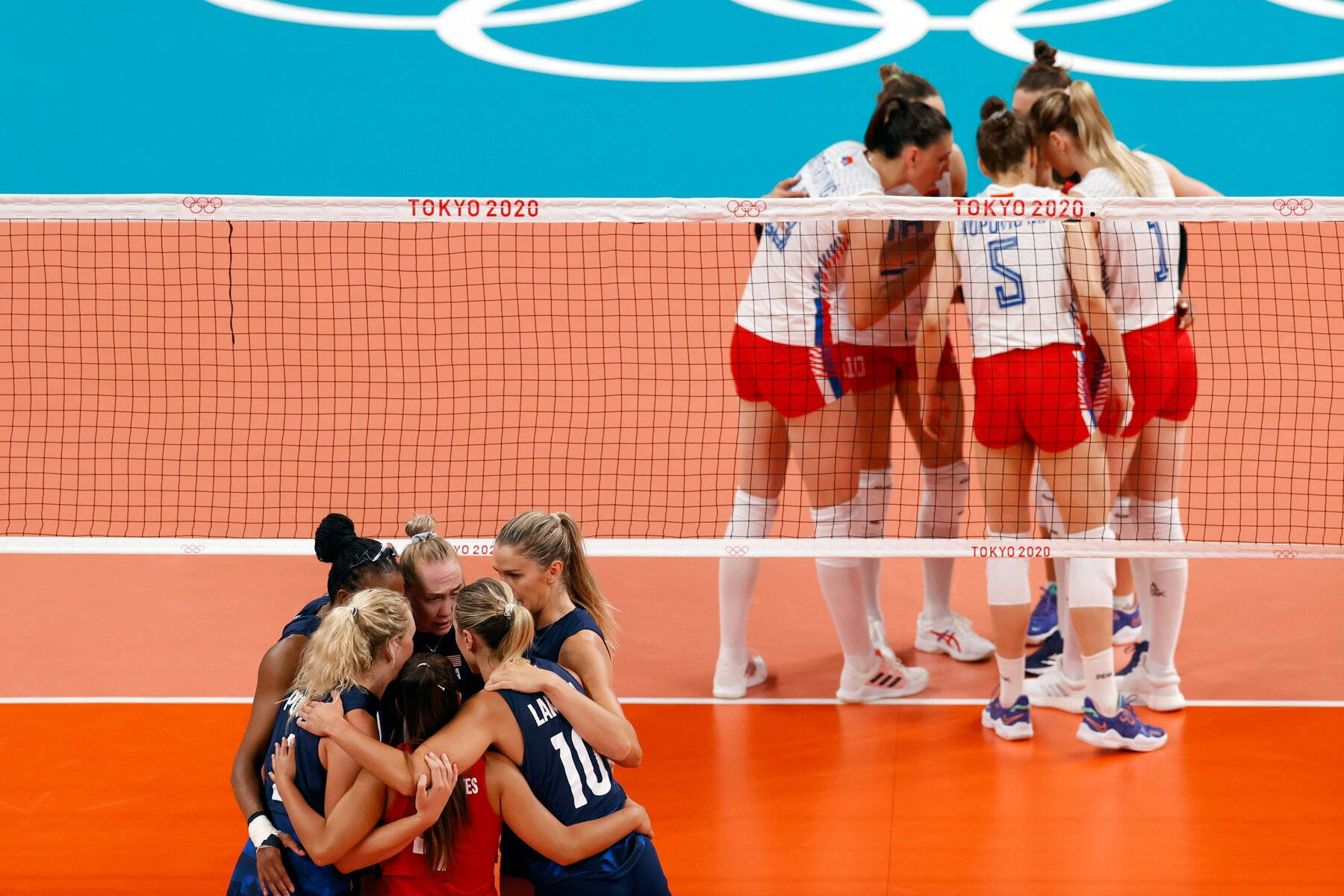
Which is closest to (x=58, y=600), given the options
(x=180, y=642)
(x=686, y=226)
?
(x=180, y=642)

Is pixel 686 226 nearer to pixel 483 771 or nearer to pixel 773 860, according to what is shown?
pixel 773 860

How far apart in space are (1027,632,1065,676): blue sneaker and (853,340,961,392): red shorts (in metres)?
1.34

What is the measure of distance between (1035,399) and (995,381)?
192 mm

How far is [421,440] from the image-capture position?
10508 millimetres

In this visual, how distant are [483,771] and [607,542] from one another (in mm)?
1923

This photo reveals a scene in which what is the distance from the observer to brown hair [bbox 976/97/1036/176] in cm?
633

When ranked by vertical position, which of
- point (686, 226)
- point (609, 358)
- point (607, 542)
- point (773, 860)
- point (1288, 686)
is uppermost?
point (686, 226)

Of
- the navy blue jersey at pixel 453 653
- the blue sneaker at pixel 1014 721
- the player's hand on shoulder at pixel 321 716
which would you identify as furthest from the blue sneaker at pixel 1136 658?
the player's hand on shoulder at pixel 321 716

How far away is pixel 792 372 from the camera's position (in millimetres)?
6754

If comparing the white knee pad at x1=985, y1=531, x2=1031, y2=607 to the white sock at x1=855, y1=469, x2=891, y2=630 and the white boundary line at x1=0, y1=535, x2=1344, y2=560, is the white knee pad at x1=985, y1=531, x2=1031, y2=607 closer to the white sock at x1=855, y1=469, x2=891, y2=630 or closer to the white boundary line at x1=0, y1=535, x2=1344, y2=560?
the white boundary line at x1=0, y1=535, x2=1344, y2=560

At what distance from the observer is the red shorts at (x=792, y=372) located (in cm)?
673

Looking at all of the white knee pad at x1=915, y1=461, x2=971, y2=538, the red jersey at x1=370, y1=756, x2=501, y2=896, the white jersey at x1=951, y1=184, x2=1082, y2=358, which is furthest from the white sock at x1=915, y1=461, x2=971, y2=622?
the red jersey at x1=370, y1=756, x2=501, y2=896

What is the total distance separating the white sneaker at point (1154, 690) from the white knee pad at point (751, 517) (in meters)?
1.69

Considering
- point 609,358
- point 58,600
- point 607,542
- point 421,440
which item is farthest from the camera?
point 609,358
